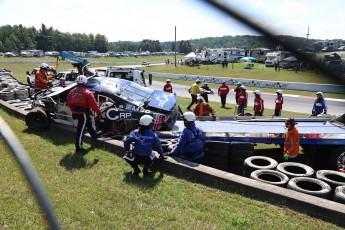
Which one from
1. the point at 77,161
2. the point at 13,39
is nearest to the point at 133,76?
the point at 77,161

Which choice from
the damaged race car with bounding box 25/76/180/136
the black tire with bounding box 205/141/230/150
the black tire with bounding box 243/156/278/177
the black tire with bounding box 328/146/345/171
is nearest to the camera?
the black tire with bounding box 243/156/278/177

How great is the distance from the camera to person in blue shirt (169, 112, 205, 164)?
261 inches

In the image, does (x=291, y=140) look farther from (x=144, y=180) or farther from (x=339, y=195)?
(x=144, y=180)

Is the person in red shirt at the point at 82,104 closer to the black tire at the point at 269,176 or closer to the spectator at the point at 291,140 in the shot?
the black tire at the point at 269,176

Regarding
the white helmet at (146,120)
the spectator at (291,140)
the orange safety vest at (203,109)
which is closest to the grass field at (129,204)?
the white helmet at (146,120)

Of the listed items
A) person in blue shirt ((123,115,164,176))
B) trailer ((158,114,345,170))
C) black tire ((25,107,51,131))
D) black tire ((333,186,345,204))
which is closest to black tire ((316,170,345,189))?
black tire ((333,186,345,204))

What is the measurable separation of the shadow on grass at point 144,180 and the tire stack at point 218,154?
4.14 ft

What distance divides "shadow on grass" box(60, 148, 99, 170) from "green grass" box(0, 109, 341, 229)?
39 millimetres

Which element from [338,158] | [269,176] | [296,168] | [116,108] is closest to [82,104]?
[116,108]

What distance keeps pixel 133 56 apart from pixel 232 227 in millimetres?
105443

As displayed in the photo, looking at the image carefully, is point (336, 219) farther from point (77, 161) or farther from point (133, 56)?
point (133, 56)

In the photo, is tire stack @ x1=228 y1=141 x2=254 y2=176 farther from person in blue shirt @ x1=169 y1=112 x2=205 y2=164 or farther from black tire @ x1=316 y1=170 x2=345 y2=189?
black tire @ x1=316 y1=170 x2=345 y2=189

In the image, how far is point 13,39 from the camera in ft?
4.56

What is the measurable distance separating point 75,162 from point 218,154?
2911mm
